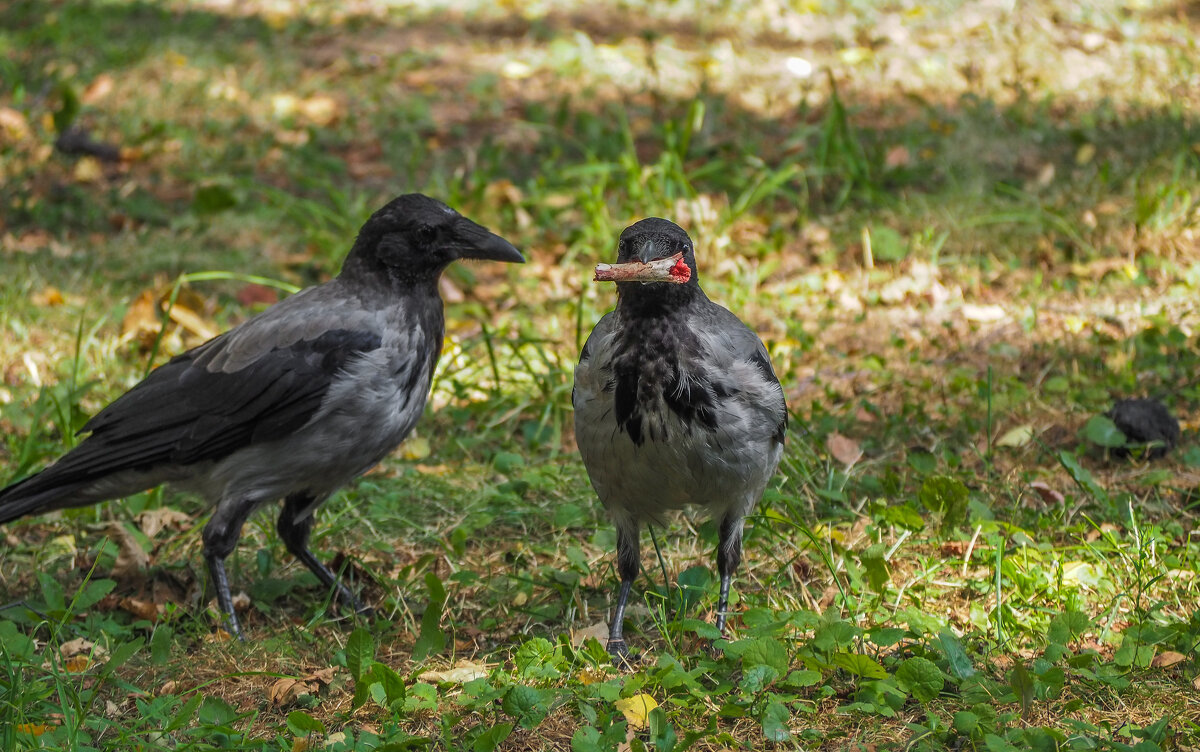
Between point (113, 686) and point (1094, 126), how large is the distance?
22.3 ft

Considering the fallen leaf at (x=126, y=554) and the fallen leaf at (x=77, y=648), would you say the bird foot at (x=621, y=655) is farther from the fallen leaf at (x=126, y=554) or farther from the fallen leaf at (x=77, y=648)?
the fallen leaf at (x=126, y=554)

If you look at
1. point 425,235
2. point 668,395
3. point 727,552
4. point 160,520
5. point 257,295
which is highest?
point 425,235

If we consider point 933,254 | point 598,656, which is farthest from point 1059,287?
point 598,656

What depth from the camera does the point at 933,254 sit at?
6.35 m

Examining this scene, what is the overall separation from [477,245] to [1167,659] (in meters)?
2.55

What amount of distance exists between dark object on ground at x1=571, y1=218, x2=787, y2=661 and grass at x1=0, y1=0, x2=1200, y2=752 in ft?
1.27

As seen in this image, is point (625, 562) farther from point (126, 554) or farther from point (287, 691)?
point (126, 554)

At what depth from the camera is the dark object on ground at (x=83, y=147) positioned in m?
8.09

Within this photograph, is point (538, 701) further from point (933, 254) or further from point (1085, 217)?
point (1085, 217)

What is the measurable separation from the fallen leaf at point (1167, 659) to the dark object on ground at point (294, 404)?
238 centimetres

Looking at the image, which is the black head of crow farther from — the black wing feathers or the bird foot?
the bird foot

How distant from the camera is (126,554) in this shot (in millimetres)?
4254

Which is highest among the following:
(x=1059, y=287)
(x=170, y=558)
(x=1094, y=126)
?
(x=1094, y=126)

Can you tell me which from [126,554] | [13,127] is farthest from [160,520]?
[13,127]
